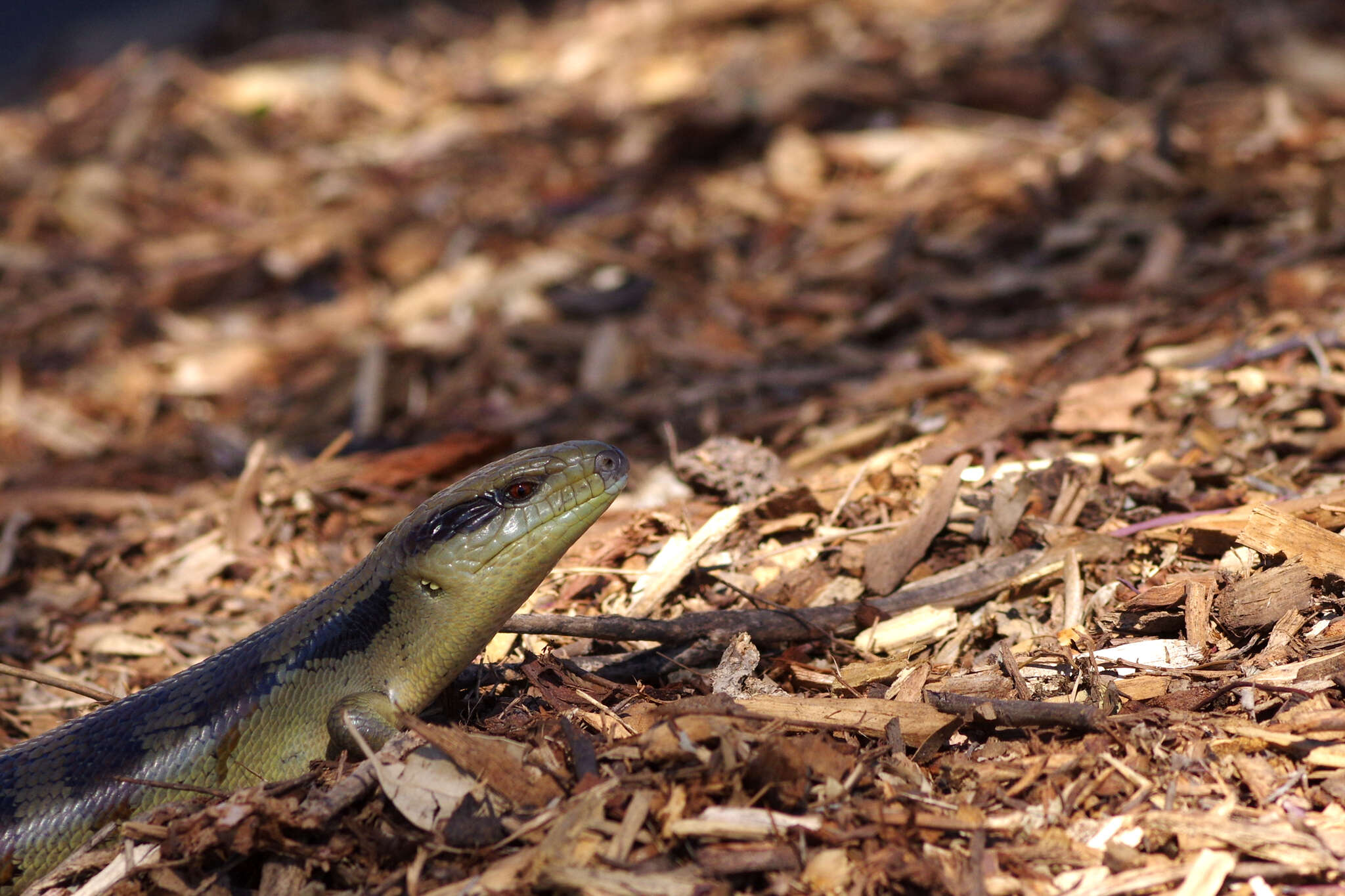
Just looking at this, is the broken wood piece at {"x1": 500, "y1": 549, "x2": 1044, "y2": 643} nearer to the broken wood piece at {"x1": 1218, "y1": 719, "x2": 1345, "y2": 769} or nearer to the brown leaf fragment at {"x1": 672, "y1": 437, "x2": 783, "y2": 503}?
the brown leaf fragment at {"x1": 672, "y1": 437, "x2": 783, "y2": 503}

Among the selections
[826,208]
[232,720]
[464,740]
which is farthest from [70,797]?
[826,208]

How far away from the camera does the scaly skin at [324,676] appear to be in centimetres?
324

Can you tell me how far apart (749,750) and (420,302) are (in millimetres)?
5701

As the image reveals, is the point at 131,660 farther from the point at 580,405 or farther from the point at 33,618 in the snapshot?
the point at 580,405

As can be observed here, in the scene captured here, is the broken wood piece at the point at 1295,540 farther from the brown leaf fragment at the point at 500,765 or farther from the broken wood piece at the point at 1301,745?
the brown leaf fragment at the point at 500,765

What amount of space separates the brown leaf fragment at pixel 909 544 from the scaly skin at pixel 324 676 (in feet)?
3.38

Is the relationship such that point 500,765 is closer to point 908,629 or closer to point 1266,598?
point 908,629

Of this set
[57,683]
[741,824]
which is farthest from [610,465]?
[57,683]

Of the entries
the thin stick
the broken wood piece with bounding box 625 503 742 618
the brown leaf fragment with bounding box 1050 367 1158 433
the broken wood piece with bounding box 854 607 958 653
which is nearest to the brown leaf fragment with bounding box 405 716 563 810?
the broken wood piece with bounding box 625 503 742 618

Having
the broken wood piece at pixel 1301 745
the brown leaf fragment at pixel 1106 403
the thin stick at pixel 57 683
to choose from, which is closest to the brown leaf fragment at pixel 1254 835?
the broken wood piece at pixel 1301 745

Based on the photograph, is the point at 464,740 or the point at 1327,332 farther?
the point at 1327,332

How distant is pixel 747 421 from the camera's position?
5668 mm

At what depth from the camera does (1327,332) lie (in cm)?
475

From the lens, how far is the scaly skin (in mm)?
3236
